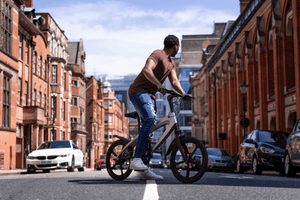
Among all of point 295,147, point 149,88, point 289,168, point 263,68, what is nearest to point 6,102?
point 263,68

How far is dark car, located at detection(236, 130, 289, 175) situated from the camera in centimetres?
1688

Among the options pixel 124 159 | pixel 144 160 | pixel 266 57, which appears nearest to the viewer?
pixel 144 160

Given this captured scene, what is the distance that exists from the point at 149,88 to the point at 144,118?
20.8 inches

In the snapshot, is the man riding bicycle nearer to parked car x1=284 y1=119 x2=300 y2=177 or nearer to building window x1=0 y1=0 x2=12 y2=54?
parked car x1=284 y1=119 x2=300 y2=177

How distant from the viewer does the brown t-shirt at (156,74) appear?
24.3 ft

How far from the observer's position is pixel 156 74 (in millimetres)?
7465

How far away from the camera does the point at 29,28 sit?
38250 millimetres

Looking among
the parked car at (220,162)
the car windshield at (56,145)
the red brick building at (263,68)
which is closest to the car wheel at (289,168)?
the parked car at (220,162)

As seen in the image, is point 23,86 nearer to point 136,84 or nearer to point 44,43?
point 44,43

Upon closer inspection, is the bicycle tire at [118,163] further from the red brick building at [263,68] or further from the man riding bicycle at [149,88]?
the red brick building at [263,68]

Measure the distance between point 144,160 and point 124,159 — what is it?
71 centimetres

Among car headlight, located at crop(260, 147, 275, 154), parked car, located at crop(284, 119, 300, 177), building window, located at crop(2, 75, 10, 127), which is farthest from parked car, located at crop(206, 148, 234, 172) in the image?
building window, located at crop(2, 75, 10, 127)

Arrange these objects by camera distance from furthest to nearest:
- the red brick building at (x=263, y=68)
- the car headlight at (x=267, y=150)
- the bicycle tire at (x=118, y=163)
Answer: the red brick building at (x=263, y=68), the car headlight at (x=267, y=150), the bicycle tire at (x=118, y=163)

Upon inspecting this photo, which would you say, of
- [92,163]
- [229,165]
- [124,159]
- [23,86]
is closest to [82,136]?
[92,163]
